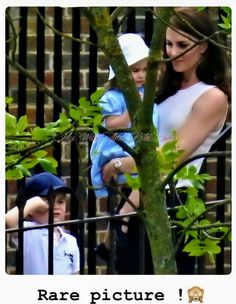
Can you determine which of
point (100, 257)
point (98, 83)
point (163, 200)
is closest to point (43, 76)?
point (98, 83)

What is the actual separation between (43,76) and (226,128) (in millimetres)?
657

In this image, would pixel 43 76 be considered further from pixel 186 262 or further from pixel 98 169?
pixel 186 262

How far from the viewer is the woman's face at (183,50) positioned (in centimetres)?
278

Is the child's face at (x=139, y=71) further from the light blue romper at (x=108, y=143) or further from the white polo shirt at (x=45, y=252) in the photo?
the white polo shirt at (x=45, y=252)

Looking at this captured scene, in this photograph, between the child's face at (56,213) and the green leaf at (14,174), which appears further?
the child's face at (56,213)

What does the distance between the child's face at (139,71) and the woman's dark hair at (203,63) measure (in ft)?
0.42

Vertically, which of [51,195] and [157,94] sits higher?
[157,94]

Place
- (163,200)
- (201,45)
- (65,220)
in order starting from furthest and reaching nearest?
(65,220) → (201,45) → (163,200)

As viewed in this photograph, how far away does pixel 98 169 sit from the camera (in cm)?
287
